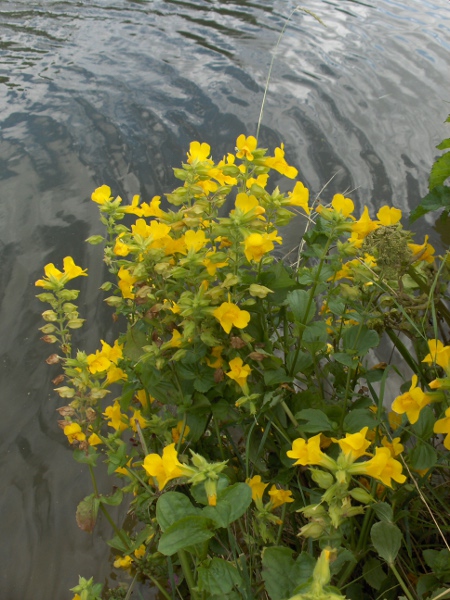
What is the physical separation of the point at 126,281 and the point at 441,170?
137 centimetres

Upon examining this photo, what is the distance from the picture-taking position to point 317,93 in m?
5.19

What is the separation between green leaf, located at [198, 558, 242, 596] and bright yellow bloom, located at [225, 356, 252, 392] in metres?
0.45

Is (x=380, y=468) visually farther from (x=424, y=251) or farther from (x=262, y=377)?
(x=424, y=251)

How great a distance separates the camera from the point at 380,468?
1.29m

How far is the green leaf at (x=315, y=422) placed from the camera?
62.5 inches

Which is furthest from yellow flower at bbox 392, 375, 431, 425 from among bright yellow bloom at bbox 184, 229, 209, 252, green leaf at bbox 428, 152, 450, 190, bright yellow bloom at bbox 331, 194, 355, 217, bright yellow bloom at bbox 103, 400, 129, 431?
green leaf at bbox 428, 152, 450, 190

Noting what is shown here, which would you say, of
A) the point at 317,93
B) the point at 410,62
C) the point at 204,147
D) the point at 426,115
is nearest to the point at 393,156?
the point at 426,115

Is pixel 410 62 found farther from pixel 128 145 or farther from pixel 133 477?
pixel 133 477

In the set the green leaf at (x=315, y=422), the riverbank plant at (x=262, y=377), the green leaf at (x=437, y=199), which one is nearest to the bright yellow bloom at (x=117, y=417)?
the riverbank plant at (x=262, y=377)

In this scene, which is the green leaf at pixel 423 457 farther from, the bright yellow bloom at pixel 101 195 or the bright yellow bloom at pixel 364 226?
the bright yellow bloom at pixel 101 195

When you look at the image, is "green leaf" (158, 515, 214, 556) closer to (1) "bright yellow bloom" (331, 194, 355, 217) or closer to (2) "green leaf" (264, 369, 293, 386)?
(2) "green leaf" (264, 369, 293, 386)

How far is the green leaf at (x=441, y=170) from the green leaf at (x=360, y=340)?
942 millimetres

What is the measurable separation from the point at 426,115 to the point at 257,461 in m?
4.01

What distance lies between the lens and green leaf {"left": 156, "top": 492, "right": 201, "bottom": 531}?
1312mm
